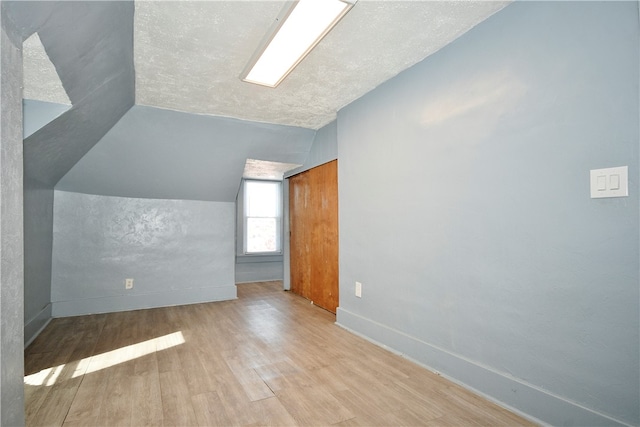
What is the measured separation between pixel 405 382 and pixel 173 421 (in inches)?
54.3

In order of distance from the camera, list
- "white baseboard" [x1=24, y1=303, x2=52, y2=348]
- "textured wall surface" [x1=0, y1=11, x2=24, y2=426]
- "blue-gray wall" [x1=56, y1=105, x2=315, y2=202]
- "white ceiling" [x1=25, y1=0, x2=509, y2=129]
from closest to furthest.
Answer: "textured wall surface" [x1=0, y1=11, x2=24, y2=426], "white ceiling" [x1=25, y1=0, x2=509, y2=129], "white baseboard" [x1=24, y1=303, x2=52, y2=348], "blue-gray wall" [x1=56, y1=105, x2=315, y2=202]

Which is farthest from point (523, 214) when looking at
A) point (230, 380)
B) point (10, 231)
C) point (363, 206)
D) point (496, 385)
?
point (10, 231)

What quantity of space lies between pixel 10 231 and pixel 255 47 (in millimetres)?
1681

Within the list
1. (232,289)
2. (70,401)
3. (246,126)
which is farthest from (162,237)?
(70,401)

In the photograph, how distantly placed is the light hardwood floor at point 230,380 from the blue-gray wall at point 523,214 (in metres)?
0.31

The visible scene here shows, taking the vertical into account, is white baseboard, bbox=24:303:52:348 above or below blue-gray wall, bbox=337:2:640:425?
below

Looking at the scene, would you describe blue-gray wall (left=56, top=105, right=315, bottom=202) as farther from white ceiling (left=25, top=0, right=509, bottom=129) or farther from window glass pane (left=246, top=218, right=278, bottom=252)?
window glass pane (left=246, top=218, right=278, bottom=252)

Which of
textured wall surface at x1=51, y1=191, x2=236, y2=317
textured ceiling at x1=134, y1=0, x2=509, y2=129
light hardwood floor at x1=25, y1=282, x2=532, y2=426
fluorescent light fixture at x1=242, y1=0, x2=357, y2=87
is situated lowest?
light hardwood floor at x1=25, y1=282, x2=532, y2=426

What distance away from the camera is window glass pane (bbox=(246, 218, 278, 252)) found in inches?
236

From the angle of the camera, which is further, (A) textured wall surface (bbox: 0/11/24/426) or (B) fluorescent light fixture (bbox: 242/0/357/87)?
(B) fluorescent light fixture (bbox: 242/0/357/87)

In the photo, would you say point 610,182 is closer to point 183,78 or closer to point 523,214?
point 523,214

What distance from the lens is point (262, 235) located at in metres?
6.10

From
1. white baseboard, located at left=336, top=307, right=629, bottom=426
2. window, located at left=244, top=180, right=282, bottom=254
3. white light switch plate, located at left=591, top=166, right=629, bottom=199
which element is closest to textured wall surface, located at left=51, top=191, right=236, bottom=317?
window, located at left=244, top=180, right=282, bottom=254

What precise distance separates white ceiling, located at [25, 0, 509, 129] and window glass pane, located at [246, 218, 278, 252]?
3.09 m
